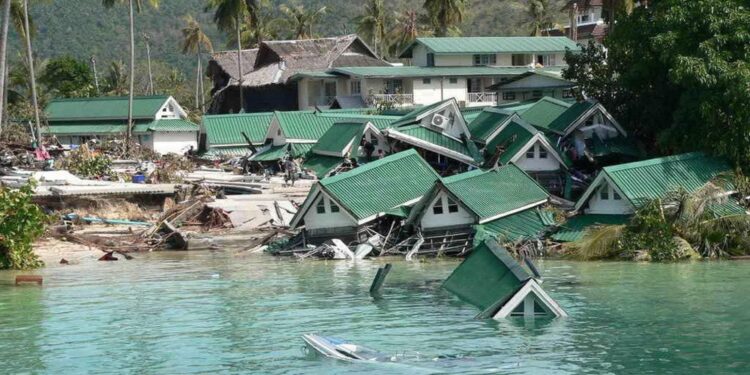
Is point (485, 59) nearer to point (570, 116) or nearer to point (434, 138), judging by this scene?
point (434, 138)

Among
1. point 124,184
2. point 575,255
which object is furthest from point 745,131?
point 124,184

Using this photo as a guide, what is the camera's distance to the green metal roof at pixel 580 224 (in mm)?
40094

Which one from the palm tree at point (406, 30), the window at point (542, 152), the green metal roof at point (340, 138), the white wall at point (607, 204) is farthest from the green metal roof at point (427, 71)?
the white wall at point (607, 204)

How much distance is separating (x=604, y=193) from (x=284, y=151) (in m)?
24.6

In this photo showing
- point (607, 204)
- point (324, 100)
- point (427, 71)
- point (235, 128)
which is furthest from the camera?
point (324, 100)

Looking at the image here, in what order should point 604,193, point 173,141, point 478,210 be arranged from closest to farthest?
point 478,210
point 604,193
point 173,141

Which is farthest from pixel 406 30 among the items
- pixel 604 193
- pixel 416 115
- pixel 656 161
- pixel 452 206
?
pixel 452 206

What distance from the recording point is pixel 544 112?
53.9 metres

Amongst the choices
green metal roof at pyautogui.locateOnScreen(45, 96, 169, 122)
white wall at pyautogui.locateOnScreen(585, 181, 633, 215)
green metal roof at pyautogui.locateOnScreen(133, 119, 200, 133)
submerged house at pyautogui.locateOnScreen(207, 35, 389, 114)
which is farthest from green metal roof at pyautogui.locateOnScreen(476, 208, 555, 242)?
green metal roof at pyautogui.locateOnScreen(45, 96, 169, 122)

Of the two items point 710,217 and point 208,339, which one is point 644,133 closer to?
point 710,217

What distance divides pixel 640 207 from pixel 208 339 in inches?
692

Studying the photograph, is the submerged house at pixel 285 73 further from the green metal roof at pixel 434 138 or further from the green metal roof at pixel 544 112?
the green metal roof at pixel 544 112

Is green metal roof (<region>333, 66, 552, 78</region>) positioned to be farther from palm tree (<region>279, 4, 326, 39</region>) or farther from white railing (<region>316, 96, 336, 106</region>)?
palm tree (<region>279, 4, 326, 39</region>)

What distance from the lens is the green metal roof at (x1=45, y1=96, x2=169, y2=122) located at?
257 ft
